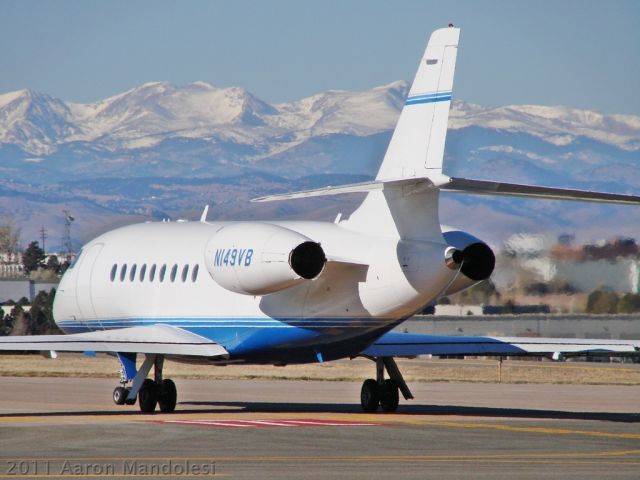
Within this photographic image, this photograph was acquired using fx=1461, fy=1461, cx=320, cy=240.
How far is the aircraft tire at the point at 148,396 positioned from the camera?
32875 mm

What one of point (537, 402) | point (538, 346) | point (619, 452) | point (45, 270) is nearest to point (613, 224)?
point (537, 402)

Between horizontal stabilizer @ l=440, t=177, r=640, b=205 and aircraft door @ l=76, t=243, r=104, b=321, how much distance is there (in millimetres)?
12811

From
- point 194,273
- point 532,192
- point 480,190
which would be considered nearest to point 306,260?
point 480,190

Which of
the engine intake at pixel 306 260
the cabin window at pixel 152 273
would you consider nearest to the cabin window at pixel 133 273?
the cabin window at pixel 152 273

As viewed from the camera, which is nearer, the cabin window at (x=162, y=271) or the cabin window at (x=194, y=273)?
the cabin window at (x=194, y=273)

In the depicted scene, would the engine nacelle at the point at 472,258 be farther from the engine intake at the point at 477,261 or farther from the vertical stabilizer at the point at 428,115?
the vertical stabilizer at the point at 428,115

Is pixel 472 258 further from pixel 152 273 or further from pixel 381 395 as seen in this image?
pixel 152 273

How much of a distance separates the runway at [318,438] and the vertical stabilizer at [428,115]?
5.27 metres

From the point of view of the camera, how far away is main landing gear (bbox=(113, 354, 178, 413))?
107 feet

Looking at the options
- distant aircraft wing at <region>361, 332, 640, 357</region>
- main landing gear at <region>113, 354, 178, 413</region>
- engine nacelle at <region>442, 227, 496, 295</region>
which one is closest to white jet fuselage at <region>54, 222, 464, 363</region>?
engine nacelle at <region>442, 227, 496, 295</region>

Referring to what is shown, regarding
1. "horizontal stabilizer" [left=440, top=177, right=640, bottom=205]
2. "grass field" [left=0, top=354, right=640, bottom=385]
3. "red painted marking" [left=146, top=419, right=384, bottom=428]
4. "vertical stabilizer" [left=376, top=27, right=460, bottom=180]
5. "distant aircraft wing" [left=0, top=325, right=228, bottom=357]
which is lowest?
"grass field" [left=0, top=354, right=640, bottom=385]

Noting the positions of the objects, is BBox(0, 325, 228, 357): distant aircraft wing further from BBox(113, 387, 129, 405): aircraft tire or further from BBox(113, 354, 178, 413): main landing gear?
BBox(113, 387, 129, 405): aircraft tire

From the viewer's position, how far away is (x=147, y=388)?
108 ft

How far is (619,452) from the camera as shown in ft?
76.9
